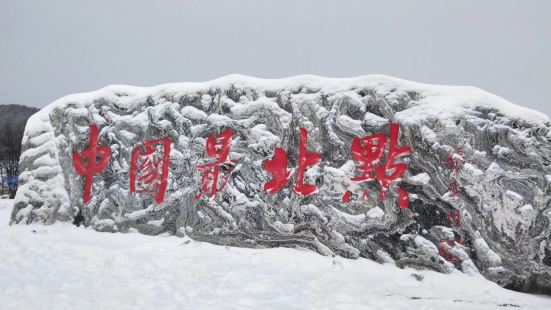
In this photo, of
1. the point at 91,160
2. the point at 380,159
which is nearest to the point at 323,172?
the point at 380,159

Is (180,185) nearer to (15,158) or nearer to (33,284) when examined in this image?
(33,284)

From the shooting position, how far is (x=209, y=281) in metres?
3.76

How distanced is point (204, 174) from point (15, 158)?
1965 cm

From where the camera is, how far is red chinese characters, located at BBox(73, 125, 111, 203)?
5.55m

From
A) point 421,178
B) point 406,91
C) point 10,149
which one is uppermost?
point 406,91

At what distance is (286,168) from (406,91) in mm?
1682

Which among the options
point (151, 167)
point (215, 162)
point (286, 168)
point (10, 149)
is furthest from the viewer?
point (10, 149)

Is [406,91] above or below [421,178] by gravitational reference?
above

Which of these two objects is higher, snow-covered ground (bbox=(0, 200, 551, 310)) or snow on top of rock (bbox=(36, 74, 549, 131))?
snow on top of rock (bbox=(36, 74, 549, 131))

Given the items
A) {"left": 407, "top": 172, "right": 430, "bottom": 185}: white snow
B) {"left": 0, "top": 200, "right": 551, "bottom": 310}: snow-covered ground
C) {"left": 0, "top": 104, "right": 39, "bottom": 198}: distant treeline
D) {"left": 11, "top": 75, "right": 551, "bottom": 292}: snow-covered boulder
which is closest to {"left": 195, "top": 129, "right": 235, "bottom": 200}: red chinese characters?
{"left": 11, "top": 75, "right": 551, "bottom": 292}: snow-covered boulder

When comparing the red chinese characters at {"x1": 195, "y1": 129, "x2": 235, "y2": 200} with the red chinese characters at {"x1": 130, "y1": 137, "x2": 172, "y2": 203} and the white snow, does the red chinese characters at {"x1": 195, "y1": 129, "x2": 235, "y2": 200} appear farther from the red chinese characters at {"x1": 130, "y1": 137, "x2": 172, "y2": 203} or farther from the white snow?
the white snow

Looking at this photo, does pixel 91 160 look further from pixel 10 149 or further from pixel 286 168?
pixel 10 149

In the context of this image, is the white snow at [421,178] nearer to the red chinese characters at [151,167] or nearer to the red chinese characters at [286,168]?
the red chinese characters at [286,168]

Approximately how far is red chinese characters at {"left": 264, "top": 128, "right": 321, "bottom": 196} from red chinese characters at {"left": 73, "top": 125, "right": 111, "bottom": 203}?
2.55 meters
